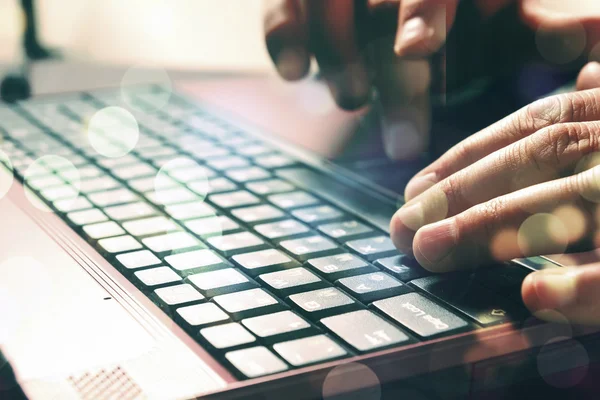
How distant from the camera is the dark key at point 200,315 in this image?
359mm

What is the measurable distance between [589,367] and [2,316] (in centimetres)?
32

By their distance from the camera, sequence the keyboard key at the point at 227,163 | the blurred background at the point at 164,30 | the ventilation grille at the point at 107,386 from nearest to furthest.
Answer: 1. the ventilation grille at the point at 107,386
2. the keyboard key at the point at 227,163
3. the blurred background at the point at 164,30

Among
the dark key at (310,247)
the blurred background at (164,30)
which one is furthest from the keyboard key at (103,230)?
the blurred background at (164,30)

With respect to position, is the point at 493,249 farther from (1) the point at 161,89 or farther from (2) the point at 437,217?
(1) the point at 161,89

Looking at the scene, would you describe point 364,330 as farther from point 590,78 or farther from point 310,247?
point 590,78

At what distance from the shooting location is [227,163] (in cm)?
64

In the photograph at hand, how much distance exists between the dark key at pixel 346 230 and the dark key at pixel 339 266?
0.10 feet

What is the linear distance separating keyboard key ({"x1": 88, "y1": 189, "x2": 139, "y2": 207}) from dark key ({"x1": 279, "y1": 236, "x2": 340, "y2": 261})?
0.52ft

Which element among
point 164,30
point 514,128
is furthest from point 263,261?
point 164,30

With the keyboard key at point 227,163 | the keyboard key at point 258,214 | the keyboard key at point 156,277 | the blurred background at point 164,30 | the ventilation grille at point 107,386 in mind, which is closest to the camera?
the ventilation grille at point 107,386

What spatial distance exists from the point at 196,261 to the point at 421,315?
15 centimetres

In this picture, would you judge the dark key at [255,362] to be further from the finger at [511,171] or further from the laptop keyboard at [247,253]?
the finger at [511,171]

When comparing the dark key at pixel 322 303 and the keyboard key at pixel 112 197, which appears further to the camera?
the keyboard key at pixel 112 197

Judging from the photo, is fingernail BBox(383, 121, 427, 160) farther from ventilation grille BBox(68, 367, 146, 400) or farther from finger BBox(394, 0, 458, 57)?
ventilation grille BBox(68, 367, 146, 400)
